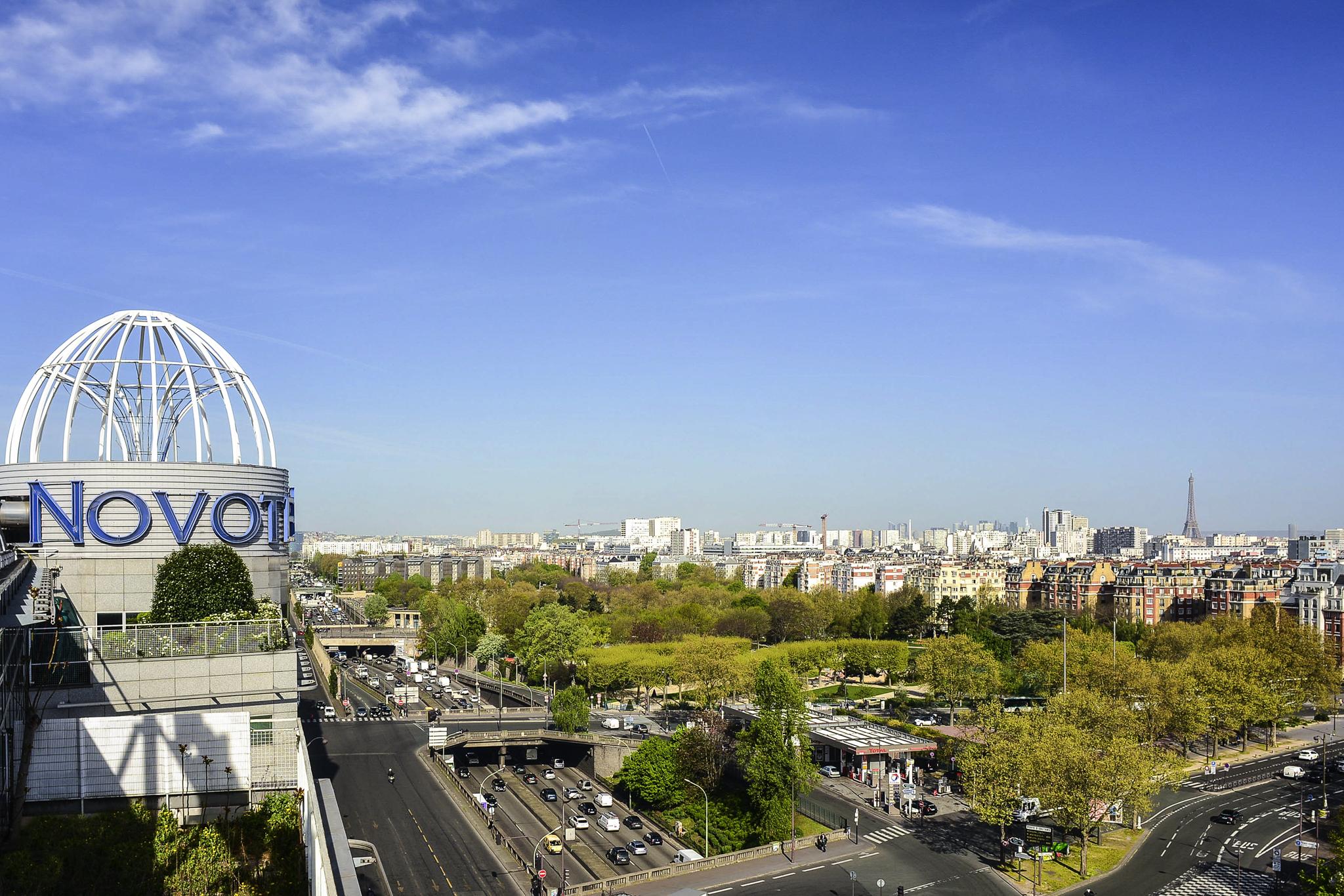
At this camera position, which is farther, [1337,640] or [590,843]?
[1337,640]

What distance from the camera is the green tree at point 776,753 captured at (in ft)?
224

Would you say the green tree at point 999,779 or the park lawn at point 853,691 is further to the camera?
the park lawn at point 853,691

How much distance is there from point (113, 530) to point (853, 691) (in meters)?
98.5

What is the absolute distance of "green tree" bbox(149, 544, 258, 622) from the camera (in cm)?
4525

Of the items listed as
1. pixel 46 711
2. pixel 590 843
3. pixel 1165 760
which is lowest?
pixel 590 843

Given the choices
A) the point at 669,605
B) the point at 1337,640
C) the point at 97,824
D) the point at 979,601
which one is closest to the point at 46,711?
the point at 97,824

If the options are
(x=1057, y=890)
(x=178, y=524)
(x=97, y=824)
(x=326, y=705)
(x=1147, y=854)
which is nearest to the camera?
(x=97, y=824)

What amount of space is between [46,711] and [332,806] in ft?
31.0

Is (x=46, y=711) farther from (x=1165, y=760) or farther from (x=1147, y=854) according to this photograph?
(x=1165, y=760)

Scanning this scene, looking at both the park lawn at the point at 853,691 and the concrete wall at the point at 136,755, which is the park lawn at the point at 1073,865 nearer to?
the concrete wall at the point at 136,755

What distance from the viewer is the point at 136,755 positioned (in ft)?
99.4

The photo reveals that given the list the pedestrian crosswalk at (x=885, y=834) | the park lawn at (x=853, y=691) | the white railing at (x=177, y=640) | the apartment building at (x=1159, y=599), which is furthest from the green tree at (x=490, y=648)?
the white railing at (x=177, y=640)

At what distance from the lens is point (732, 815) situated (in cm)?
7350

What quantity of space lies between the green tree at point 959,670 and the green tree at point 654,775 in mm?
42251
